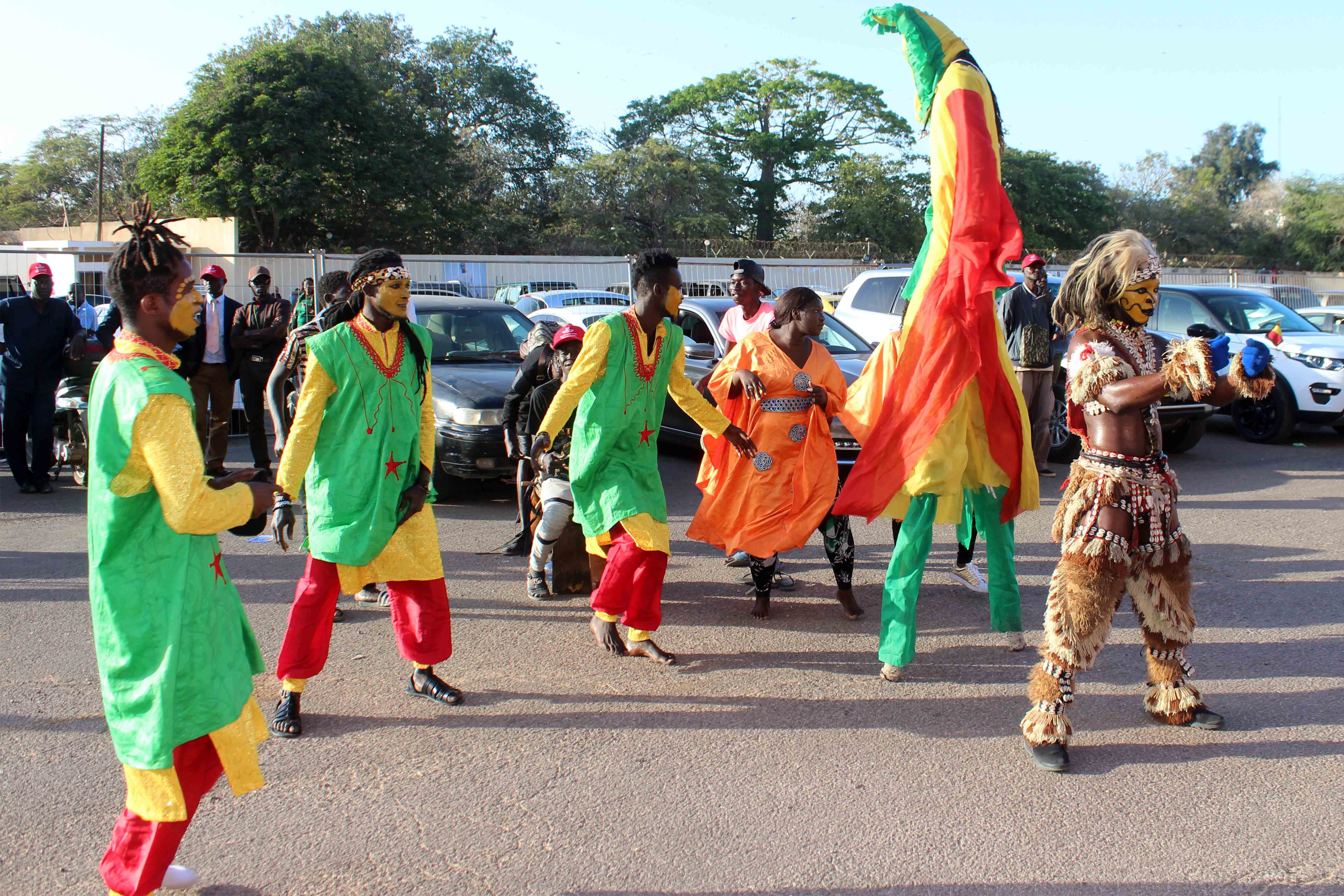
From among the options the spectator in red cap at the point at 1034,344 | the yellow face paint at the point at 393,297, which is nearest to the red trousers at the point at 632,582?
the yellow face paint at the point at 393,297

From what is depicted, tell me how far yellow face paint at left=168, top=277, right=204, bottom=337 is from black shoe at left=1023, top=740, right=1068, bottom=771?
3.14m

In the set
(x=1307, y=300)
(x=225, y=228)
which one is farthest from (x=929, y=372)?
(x=225, y=228)

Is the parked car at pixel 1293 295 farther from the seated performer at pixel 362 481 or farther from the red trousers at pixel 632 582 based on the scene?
the seated performer at pixel 362 481

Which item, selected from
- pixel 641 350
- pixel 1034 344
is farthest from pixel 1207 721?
pixel 1034 344

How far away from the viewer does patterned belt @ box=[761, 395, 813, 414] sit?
5.43m

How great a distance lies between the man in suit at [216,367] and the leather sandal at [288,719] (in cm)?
564

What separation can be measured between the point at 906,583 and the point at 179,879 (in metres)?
2.97

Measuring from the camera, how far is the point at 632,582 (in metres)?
4.83

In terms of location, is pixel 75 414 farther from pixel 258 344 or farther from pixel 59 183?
pixel 59 183

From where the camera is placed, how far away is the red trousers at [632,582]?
4789 millimetres

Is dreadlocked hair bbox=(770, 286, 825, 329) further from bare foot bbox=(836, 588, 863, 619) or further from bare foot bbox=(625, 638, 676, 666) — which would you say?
bare foot bbox=(625, 638, 676, 666)

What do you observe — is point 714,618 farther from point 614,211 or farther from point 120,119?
point 120,119

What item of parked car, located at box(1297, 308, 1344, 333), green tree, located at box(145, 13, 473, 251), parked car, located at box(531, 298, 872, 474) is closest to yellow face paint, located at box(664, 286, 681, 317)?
parked car, located at box(531, 298, 872, 474)

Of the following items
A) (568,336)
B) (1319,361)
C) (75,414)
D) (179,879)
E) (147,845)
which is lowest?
(179,879)
